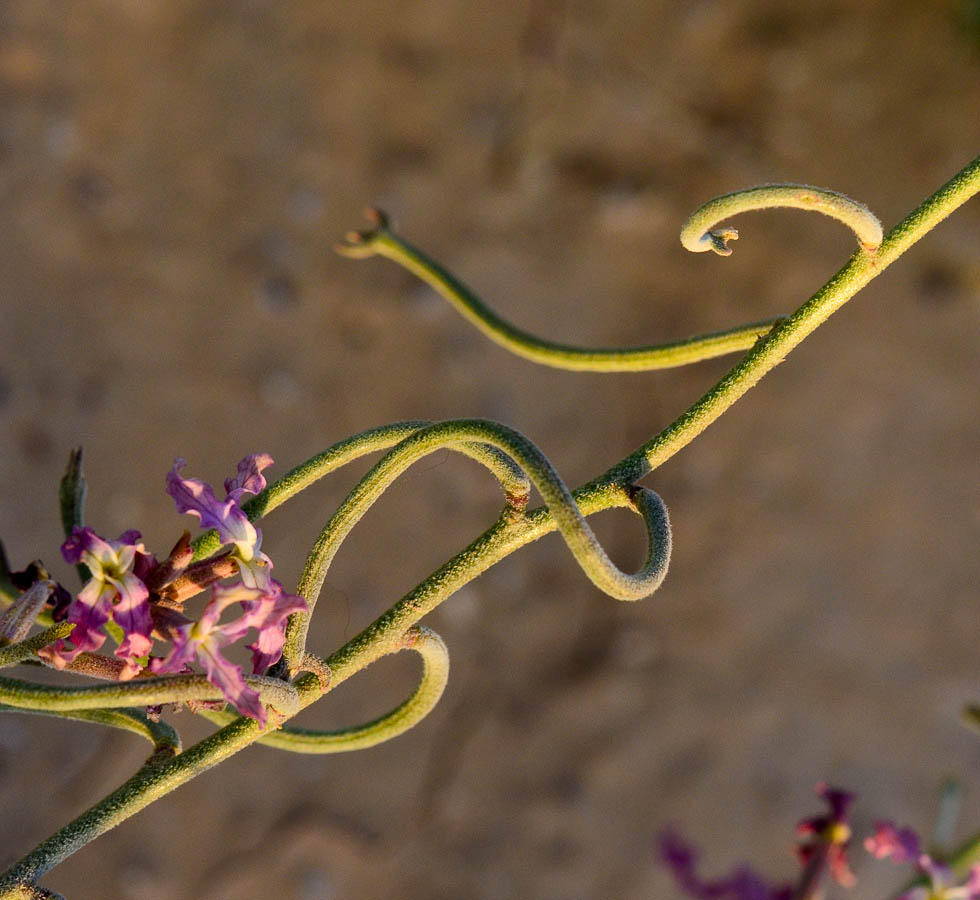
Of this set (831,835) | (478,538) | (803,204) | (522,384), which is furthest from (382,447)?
(522,384)

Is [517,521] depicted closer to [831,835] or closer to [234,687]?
[234,687]

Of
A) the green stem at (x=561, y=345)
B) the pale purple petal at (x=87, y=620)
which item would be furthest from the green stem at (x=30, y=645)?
the green stem at (x=561, y=345)

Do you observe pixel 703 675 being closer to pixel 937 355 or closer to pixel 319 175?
pixel 937 355

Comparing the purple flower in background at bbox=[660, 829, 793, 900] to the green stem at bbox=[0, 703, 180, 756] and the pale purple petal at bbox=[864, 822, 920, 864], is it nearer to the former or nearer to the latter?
the pale purple petal at bbox=[864, 822, 920, 864]

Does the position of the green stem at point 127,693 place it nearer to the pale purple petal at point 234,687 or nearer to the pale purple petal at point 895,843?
the pale purple petal at point 234,687

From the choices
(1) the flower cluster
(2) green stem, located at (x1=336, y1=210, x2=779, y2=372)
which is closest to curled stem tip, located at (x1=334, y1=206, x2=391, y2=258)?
(2) green stem, located at (x1=336, y1=210, x2=779, y2=372)

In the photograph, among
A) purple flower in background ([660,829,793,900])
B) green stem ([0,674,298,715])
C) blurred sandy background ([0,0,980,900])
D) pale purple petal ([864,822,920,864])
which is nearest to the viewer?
green stem ([0,674,298,715])

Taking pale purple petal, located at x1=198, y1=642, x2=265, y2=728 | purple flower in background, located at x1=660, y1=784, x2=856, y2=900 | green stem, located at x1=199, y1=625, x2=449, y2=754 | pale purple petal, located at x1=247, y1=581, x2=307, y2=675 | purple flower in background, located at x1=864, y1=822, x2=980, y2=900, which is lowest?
purple flower in background, located at x1=864, y1=822, x2=980, y2=900

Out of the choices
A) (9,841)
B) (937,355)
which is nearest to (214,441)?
(9,841)
